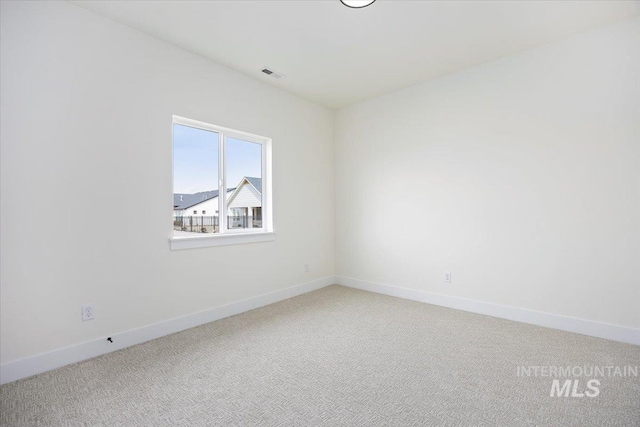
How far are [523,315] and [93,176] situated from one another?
4115 millimetres

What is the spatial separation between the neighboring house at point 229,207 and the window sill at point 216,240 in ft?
0.66

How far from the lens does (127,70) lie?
260 cm

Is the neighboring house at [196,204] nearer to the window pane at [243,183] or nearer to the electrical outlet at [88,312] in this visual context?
the window pane at [243,183]

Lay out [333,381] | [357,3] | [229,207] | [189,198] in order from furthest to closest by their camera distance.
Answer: [229,207], [189,198], [357,3], [333,381]

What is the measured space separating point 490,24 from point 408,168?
67.8 inches

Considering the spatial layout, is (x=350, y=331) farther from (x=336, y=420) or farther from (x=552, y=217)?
(x=552, y=217)

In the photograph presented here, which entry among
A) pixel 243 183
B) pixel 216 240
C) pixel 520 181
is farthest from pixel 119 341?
pixel 520 181

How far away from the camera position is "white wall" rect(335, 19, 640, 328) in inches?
103

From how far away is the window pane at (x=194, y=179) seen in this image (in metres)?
3.08

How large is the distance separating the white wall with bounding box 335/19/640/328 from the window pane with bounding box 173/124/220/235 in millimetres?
2117

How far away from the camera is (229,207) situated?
352 cm

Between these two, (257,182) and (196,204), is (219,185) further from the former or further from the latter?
(257,182)

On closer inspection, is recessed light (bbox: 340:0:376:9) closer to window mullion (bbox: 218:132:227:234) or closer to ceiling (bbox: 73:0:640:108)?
ceiling (bbox: 73:0:640:108)

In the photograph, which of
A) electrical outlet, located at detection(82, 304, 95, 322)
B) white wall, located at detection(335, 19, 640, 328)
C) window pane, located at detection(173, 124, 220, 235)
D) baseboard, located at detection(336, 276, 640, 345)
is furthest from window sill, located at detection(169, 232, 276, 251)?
baseboard, located at detection(336, 276, 640, 345)
